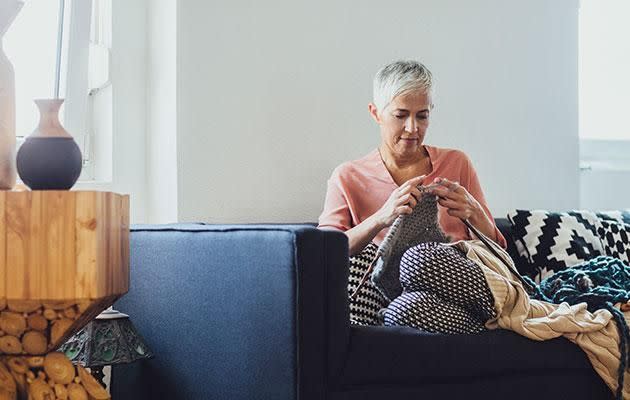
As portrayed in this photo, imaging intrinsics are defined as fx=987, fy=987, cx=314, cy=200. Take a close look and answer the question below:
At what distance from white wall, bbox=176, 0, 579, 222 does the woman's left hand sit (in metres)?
0.67

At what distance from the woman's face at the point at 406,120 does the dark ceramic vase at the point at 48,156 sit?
3.94ft

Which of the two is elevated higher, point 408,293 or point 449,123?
point 449,123

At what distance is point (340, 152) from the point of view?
3387 millimetres

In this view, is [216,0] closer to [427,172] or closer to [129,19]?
[129,19]

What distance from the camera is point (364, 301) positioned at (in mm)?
2627

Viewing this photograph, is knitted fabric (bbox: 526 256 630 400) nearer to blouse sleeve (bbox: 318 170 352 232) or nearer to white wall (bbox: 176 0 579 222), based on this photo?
blouse sleeve (bbox: 318 170 352 232)

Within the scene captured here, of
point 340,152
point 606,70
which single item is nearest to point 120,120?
point 340,152

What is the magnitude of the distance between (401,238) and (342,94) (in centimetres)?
90

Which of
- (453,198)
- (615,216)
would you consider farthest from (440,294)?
(615,216)

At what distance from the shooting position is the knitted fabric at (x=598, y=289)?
2.43 meters

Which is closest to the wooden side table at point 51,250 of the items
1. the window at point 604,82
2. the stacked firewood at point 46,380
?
the stacked firewood at point 46,380

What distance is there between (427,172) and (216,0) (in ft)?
2.82

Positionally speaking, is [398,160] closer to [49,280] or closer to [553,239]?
[553,239]

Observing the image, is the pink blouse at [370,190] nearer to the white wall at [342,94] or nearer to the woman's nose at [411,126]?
the woman's nose at [411,126]
